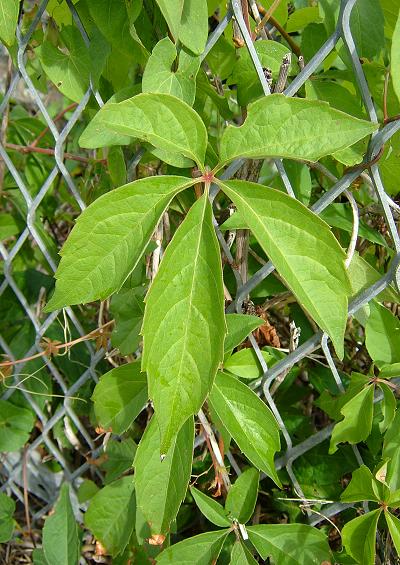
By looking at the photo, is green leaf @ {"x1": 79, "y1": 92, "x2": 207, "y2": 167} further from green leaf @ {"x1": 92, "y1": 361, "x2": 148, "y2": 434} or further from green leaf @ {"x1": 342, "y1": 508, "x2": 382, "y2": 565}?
green leaf @ {"x1": 342, "y1": 508, "x2": 382, "y2": 565}

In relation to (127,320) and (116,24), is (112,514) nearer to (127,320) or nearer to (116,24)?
(127,320)

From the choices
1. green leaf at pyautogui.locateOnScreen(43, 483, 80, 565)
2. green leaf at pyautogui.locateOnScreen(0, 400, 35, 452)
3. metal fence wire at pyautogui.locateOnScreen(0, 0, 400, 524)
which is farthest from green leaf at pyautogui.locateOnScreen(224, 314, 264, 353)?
green leaf at pyautogui.locateOnScreen(0, 400, 35, 452)

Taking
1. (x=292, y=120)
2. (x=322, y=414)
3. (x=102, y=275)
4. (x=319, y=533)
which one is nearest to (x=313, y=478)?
(x=319, y=533)

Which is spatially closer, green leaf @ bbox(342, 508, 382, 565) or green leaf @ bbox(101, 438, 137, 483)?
green leaf @ bbox(342, 508, 382, 565)

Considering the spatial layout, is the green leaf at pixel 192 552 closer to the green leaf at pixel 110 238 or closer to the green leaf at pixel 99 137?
the green leaf at pixel 110 238

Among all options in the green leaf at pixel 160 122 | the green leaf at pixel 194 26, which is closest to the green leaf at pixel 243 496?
the green leaf at pixel 160 122

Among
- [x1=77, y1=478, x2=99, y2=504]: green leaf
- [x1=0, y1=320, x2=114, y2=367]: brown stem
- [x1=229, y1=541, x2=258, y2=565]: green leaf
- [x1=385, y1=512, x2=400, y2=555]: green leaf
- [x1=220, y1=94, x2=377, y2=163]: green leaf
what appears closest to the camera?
[x1=220, y1=94, x2=377, y2=163]: green leaf
